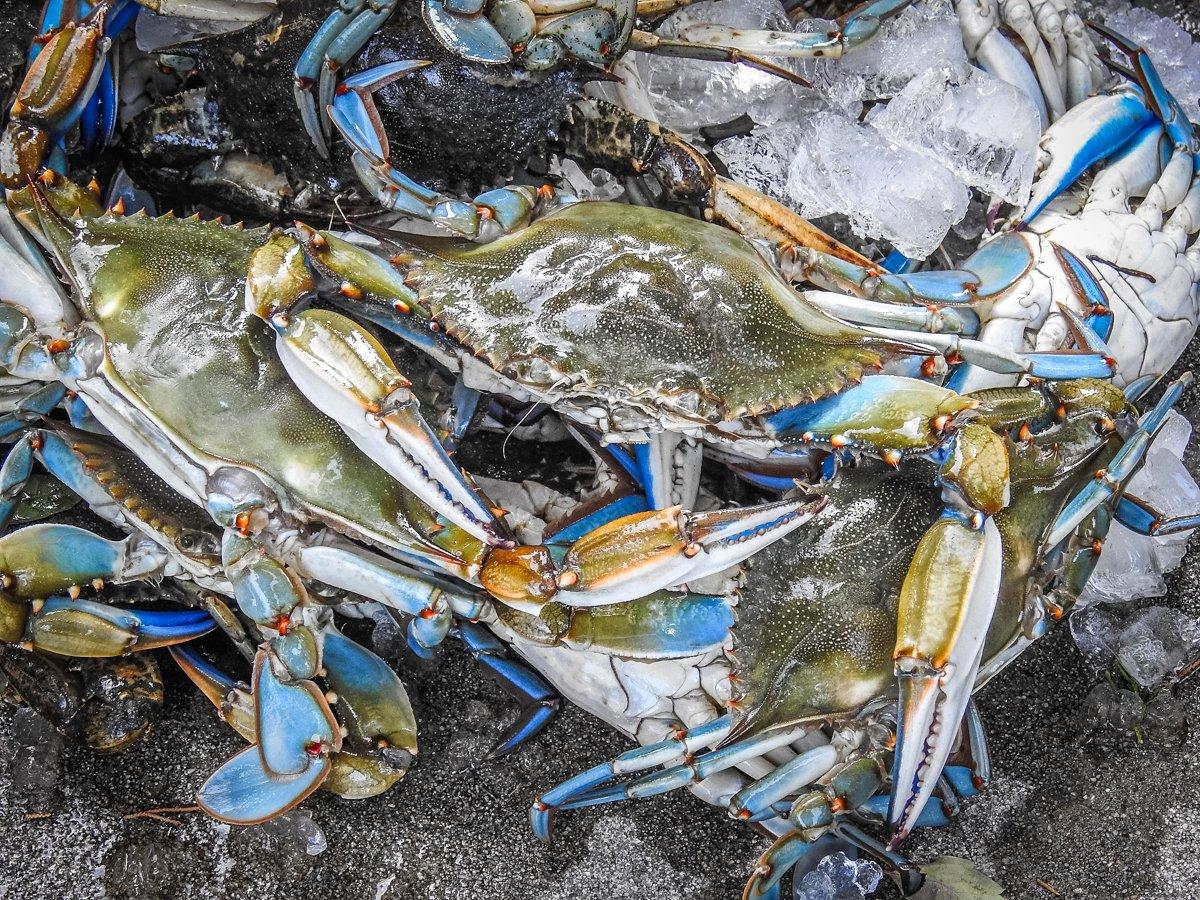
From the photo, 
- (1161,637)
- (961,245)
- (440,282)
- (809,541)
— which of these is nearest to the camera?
(440,282)

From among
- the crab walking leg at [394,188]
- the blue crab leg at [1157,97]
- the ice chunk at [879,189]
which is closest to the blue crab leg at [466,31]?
the crab walking leg at [394,188]

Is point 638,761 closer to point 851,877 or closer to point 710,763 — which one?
point 710,763

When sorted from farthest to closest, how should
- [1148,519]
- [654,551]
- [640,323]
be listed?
[1148,519]
[640,323]
[654,551]

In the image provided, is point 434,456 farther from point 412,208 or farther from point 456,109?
point 456,109

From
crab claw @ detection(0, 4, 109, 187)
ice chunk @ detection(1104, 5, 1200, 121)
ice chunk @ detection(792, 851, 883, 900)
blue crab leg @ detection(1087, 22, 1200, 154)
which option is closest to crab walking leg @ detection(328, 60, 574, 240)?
crab claw @ detection(0, 4, 109, 187)

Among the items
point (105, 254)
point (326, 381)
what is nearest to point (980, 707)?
point (326, 381)

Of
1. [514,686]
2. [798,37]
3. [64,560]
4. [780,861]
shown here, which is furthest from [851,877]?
[798,37]

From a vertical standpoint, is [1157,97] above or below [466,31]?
below

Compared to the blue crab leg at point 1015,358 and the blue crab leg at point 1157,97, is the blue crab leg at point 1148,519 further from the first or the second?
the blue crab leg at point 1157,97
